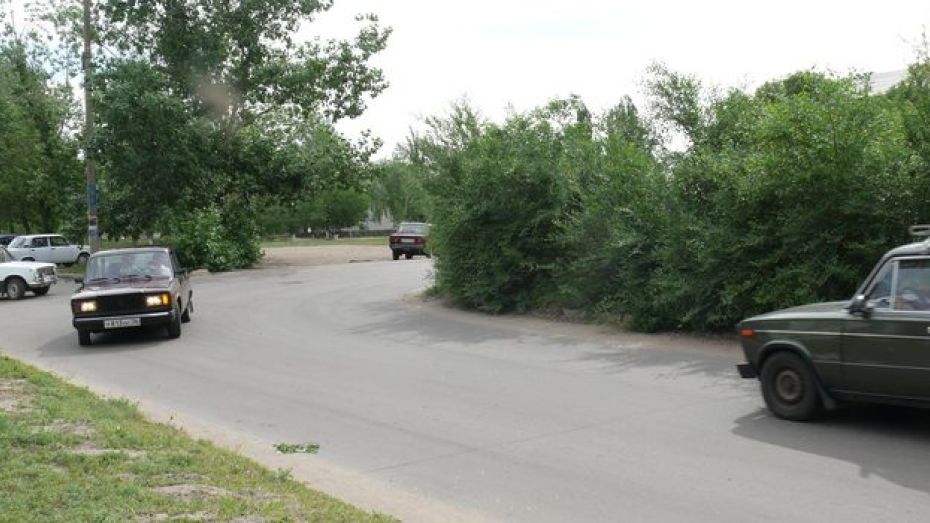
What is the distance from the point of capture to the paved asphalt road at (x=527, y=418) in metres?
5.46

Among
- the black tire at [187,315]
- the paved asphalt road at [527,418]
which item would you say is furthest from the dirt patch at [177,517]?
the black tire at [187,315]

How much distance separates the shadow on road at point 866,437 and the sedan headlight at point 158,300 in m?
9.69

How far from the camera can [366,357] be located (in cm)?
1170

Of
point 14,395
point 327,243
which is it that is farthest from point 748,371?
point 327,243

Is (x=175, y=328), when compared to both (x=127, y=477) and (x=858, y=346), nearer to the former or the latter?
(x=127, y=477)

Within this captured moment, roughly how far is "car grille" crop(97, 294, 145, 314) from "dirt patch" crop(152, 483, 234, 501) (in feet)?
28.7

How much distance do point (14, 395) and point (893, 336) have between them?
334 inches

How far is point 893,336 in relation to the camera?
6.56 metres

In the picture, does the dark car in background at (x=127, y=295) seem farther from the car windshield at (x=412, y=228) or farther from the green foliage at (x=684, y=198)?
the car windshield at (x=412, y=228)

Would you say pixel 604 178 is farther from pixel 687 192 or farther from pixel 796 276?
pixel 796 276

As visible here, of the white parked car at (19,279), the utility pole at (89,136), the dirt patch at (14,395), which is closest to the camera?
the dirt patch at (14,395)

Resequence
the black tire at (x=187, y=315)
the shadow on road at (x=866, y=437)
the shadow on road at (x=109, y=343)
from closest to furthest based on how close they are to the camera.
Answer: the shadow on road at (x=866, y=437) → the shadow on road at (x=109, y=343) → the black tire at (x=187, y=315)

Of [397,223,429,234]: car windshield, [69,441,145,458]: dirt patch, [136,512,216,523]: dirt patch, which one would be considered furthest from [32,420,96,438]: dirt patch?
[397,223,429,234]: car windshield

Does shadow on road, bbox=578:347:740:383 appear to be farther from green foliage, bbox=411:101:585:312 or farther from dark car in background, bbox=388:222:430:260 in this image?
dark car in background, bbox=388:222:430:260
